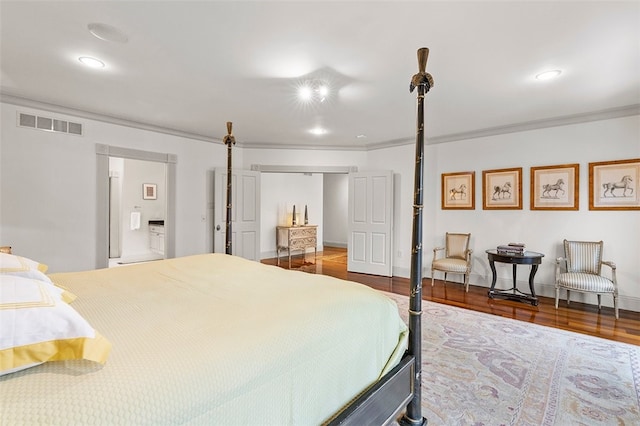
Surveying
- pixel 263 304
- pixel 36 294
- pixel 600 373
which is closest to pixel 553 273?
pixel 600 373

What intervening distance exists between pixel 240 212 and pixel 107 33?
3.44m

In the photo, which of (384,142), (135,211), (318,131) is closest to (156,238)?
(135,211)

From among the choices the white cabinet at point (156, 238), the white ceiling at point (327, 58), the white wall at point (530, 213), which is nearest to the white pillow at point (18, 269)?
the white ceiling at point (327, 58)

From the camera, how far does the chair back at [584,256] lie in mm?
3762

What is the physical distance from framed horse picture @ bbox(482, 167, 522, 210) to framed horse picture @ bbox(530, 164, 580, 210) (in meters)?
0.18

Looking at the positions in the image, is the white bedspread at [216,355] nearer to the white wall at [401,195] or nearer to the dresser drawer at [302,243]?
the white wall at [401,195]

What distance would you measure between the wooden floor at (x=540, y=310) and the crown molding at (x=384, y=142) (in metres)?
2.39

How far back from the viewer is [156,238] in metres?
7.05

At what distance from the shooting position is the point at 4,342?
2.53ft

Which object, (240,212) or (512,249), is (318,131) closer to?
(240,212)

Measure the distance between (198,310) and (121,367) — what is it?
51cm

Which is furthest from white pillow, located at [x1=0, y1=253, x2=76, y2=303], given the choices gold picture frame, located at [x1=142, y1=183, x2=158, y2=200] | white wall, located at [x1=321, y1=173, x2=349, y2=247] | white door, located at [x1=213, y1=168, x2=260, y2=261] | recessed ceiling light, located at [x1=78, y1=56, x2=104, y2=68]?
white wall, located at [x1=321, y1=173, x2=349, y2=247]

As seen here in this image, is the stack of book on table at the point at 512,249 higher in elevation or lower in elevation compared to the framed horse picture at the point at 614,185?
lower

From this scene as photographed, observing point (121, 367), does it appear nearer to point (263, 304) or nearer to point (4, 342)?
point (4, 342)
